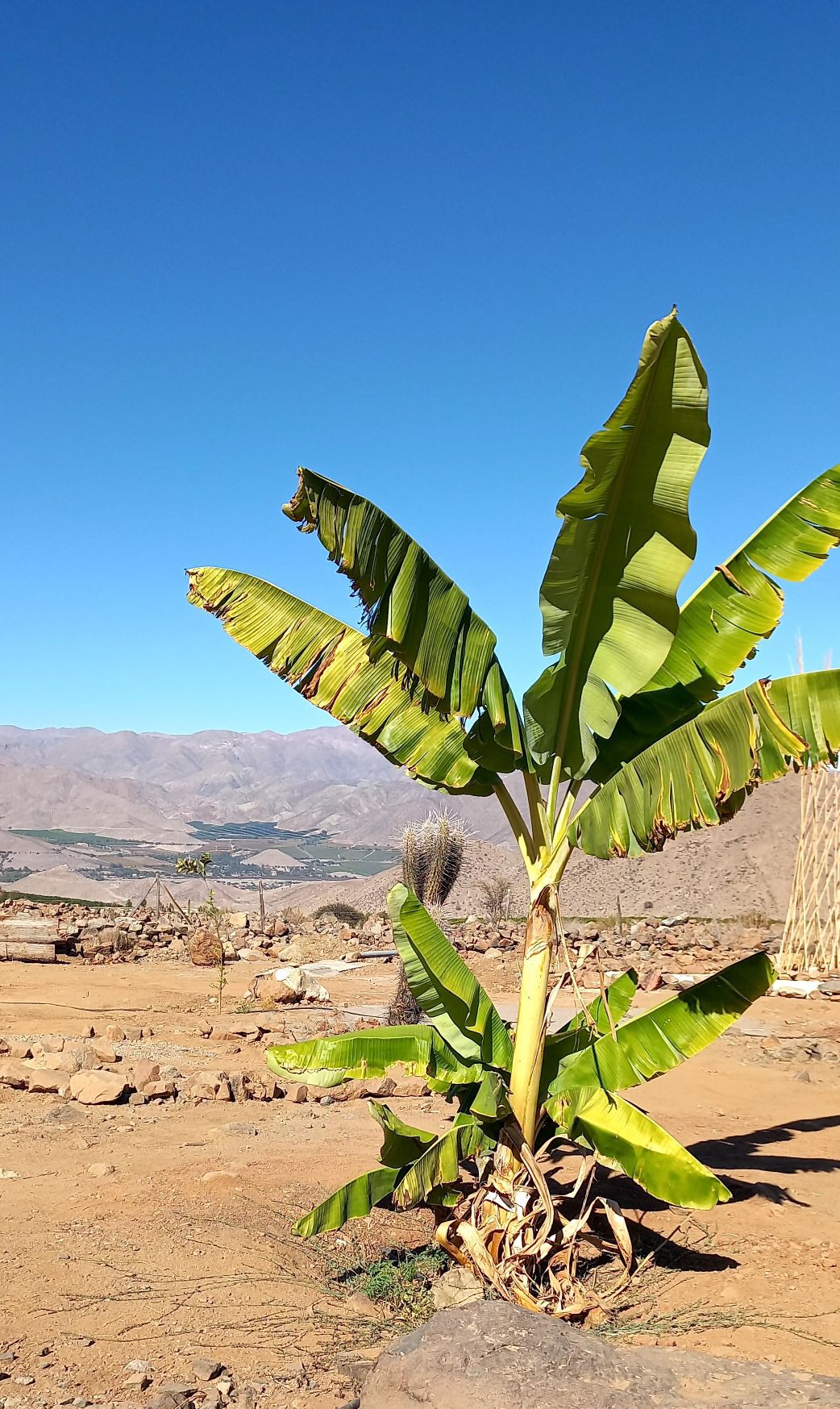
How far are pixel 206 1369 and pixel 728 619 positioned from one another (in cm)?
398

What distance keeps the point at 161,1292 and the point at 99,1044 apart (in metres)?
6.24

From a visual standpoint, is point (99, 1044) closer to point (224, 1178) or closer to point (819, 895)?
point (224, 1178)

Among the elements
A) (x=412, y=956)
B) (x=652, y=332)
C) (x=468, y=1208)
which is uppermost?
(x=652, y=332)

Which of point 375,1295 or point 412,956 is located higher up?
point 412,956

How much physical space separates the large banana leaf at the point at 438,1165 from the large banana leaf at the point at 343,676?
1.66 meters

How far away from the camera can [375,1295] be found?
15.1 feet

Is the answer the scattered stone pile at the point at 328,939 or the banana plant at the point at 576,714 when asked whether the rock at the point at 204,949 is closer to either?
the scattered stone pile at the point at 328,939

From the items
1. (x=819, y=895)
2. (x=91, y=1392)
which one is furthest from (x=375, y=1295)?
(x=819, y=895)

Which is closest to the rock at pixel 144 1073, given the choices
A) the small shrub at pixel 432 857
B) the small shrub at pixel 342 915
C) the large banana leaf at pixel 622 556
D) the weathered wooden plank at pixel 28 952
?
the large banana leaf at pixel 622 556

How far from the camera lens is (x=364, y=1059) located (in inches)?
188

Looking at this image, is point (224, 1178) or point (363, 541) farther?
point (224, 1178)

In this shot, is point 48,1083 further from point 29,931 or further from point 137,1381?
point 29,931

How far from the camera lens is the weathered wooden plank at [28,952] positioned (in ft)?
55.1

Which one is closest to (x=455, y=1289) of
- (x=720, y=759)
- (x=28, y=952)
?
(x=720, y=759)
